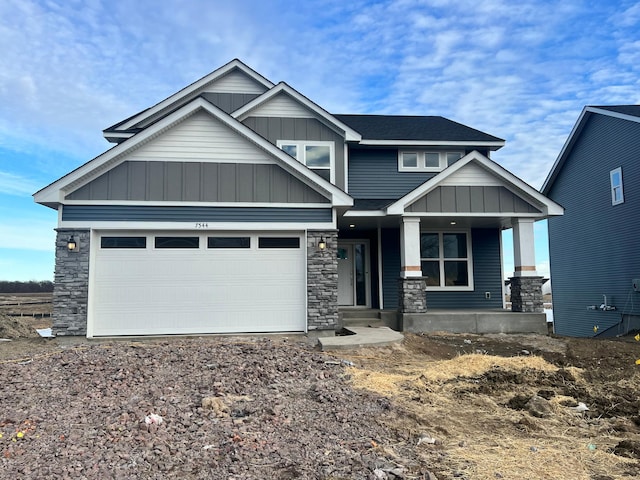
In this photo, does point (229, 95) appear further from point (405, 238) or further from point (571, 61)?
point (571, 61)

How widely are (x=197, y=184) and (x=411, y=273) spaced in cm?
578

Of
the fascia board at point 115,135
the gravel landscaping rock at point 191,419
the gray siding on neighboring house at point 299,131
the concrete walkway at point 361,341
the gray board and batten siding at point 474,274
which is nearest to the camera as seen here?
the gravel landscaping rock at point 191,419

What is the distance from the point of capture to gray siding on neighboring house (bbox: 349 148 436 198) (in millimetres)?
13922

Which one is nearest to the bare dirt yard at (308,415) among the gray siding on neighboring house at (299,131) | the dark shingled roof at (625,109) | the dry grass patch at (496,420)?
the dry grass patch at (496,420)

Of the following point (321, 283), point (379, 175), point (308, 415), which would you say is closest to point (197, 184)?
point (321, 283)

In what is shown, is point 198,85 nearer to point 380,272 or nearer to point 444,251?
point 380,272

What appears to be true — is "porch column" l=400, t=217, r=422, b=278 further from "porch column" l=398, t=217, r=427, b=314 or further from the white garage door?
the white garage door

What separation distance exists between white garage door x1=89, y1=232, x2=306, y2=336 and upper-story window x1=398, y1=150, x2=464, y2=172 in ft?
16.8

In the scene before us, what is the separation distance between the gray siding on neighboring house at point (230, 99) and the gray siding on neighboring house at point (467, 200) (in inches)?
239

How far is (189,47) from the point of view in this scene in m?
15.7

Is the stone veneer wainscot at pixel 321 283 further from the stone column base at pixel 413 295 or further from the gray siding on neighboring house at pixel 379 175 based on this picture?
the gray siding on neighboring house at pixel 379 175

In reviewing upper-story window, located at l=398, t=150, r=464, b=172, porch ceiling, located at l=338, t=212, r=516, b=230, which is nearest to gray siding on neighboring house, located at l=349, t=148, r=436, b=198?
upper-story window, located at l=398, t=150, r=464, b=172

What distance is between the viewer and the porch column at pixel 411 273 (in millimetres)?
11891

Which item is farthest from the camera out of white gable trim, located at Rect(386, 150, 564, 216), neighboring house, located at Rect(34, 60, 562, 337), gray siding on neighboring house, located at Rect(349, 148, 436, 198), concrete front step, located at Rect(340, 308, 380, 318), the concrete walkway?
gray siding on neighboring house, located at Rect(349, 148, 436, 198)
